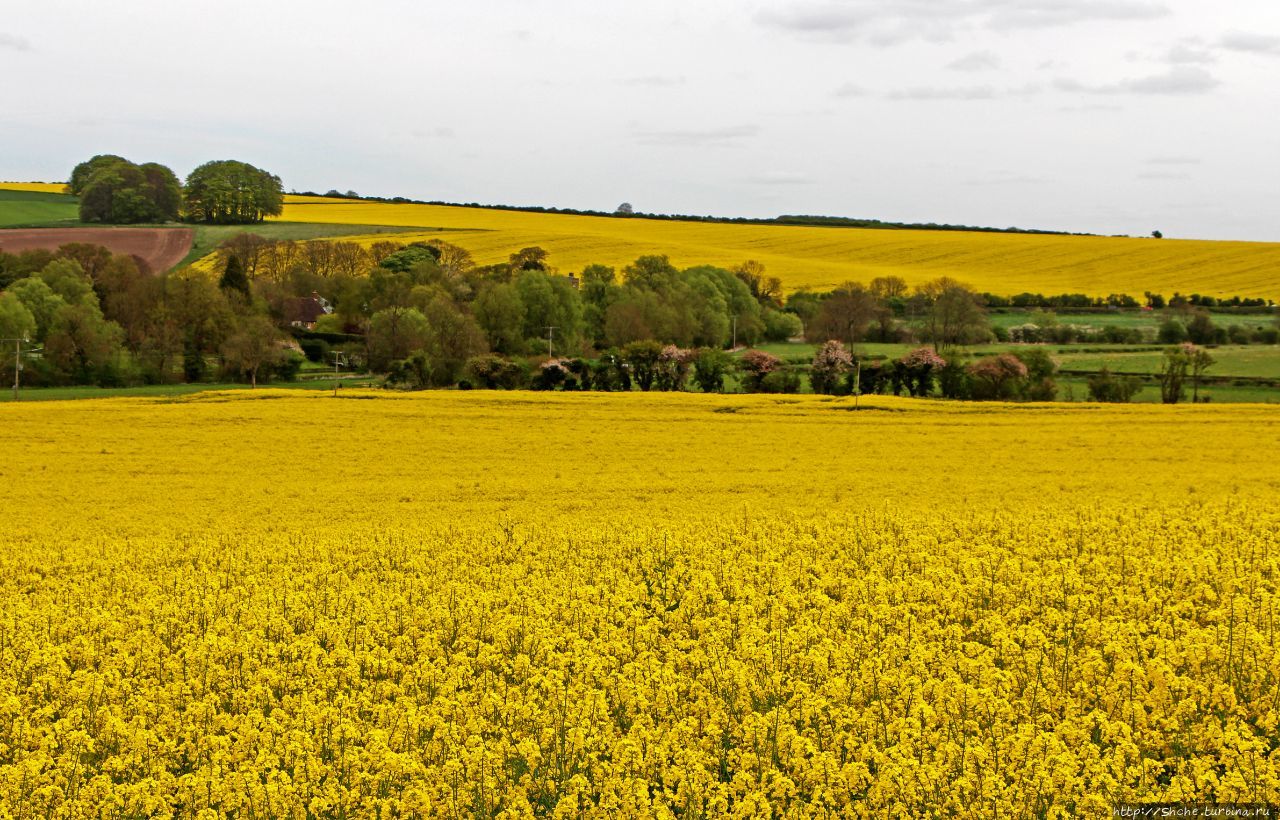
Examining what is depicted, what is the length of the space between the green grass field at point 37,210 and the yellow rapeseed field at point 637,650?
110 metres

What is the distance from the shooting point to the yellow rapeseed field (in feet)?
29.2

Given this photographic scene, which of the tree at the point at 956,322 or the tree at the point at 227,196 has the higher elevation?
the tree at the point at 227,196

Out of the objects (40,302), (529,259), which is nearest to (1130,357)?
(529,259)

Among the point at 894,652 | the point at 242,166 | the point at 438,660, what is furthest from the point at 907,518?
the point at 242,166

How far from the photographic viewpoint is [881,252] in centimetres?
13188

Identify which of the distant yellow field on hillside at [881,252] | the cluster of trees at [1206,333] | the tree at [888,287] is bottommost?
the cluster of trees at [1206,333]

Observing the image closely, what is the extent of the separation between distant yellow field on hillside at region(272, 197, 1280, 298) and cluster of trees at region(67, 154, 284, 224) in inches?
244

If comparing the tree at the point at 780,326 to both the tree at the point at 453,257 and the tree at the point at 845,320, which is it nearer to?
the tree at the point at 845,320

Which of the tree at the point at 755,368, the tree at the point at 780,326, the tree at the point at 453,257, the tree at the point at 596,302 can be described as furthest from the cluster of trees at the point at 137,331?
the tree at the point at 780,326

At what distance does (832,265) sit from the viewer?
124m

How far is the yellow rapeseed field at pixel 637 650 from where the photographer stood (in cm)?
890

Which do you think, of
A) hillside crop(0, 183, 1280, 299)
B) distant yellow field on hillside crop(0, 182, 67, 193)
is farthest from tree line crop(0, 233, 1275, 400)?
distant yellow field on hillside crop(0, 182, 67, 193)

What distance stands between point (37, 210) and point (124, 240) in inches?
1173

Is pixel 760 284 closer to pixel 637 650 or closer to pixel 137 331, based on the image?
pixel 137 331
